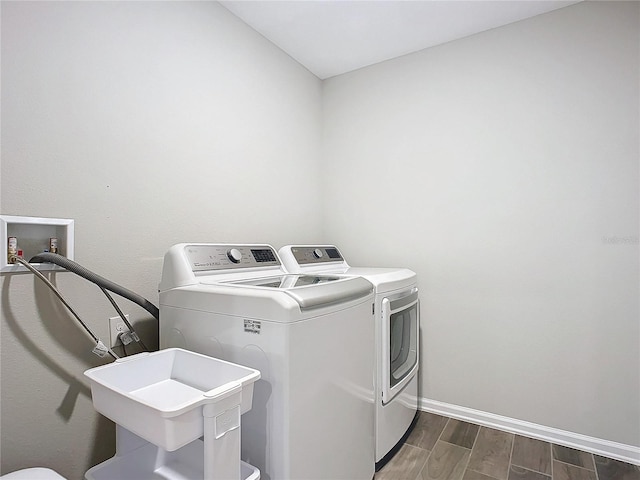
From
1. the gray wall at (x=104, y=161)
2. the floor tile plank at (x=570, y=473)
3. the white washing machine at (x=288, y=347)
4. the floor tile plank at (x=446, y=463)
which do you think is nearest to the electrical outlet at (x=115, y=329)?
the gray wall at (x=104, y=161)

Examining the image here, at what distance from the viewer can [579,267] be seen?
1811 millimetres

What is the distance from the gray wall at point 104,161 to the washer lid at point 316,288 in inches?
18.7

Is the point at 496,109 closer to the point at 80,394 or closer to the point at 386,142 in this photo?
the point at 386,142

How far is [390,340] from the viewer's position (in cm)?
168

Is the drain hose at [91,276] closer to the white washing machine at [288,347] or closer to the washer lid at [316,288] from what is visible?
the white washing machine at [288,347]

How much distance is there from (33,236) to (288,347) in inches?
36.1

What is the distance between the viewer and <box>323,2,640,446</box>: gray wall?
1733mm

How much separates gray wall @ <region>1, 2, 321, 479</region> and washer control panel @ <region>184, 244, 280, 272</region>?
0.76 ft

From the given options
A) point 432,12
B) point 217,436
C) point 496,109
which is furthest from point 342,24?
point 217,436

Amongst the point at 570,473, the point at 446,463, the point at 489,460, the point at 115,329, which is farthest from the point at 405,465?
the point at 115,329

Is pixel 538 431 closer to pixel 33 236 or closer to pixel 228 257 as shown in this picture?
pixel 228 257

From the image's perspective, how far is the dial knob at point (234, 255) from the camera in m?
1.53

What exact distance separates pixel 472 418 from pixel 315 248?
1.38 metres

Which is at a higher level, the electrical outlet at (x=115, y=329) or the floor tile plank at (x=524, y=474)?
the electrical outlet at (x=115, y=329)
